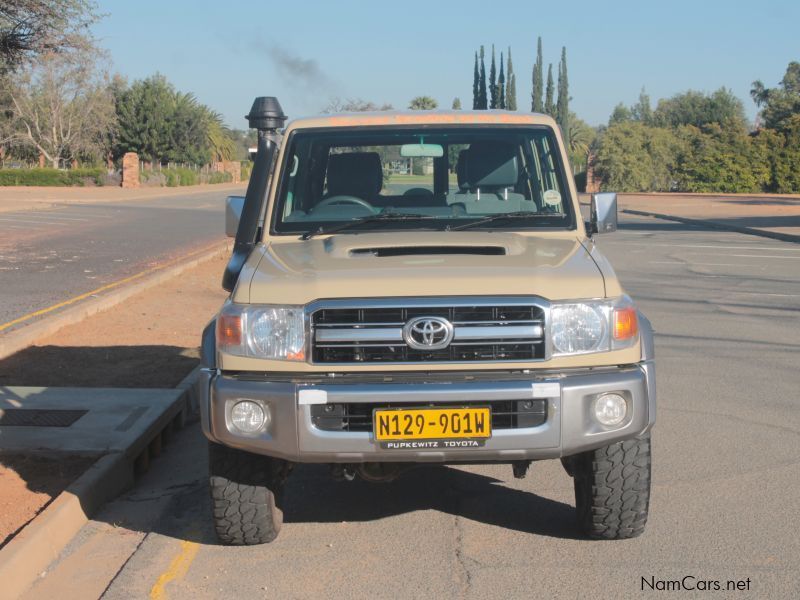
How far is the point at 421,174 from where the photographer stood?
20.4ft

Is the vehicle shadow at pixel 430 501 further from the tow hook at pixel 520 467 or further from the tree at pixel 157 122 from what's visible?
the tree at pixel 157 122

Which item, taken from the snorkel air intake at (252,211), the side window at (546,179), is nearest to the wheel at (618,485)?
the side window at (546,179)

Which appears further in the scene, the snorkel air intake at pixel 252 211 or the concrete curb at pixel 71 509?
the snorkel air intake at pixel 252 211

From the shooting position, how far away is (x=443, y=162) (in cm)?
627

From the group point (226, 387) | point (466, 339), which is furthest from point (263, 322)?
point (466, 339)

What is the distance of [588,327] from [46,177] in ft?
212

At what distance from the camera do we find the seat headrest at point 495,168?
6.20 meters

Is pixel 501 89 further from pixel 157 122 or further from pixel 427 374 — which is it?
pixel 427 374

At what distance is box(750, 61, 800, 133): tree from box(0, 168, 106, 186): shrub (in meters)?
40.2

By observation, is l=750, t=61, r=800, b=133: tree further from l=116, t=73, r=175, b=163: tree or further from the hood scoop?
the hood scoop

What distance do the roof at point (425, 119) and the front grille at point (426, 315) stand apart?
76.0 inches

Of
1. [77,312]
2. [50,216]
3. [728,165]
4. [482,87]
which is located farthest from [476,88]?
[77,312]

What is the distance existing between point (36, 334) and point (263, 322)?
6403 millimetres

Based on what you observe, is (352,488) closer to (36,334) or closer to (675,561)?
(675,561)
